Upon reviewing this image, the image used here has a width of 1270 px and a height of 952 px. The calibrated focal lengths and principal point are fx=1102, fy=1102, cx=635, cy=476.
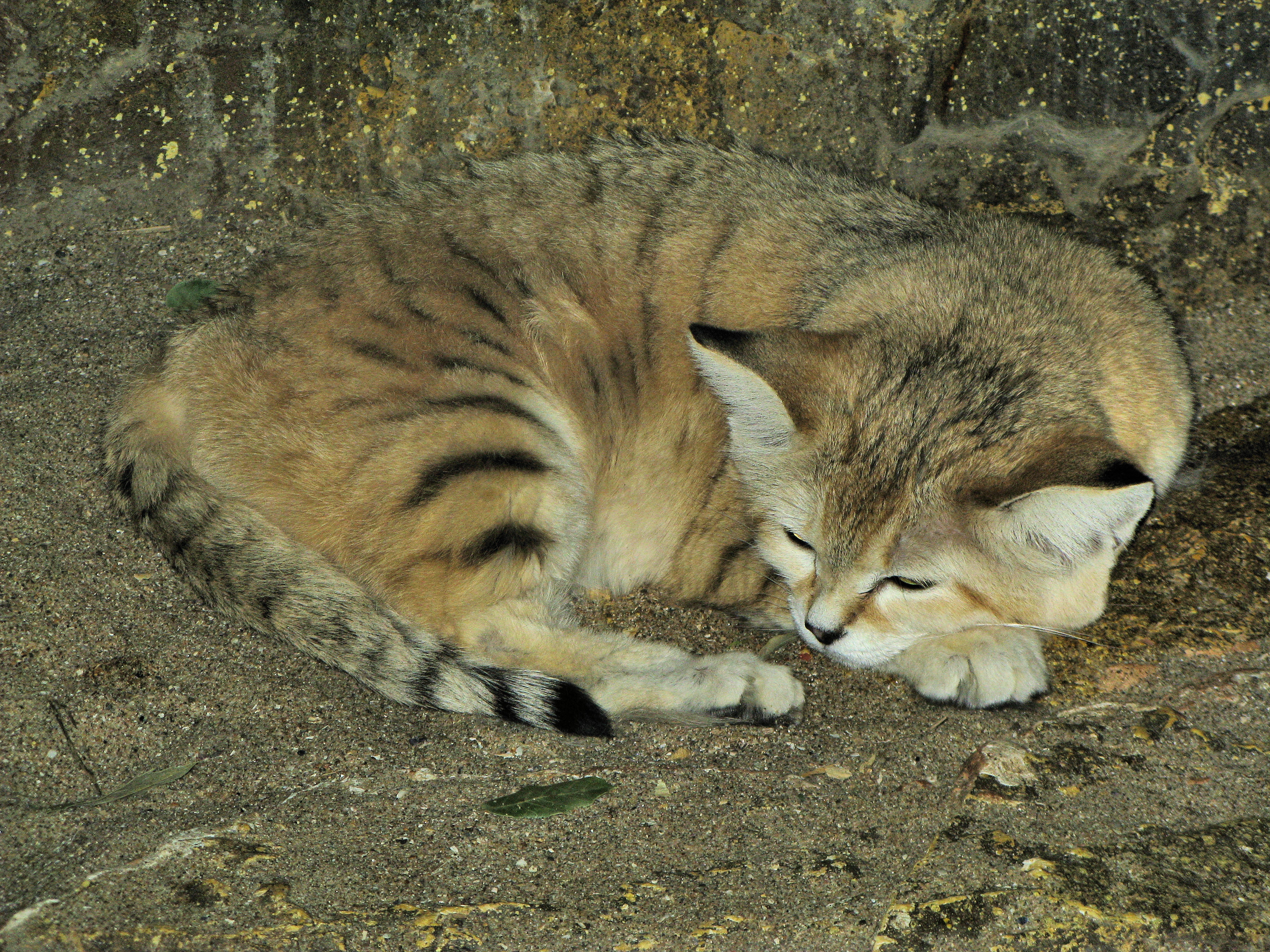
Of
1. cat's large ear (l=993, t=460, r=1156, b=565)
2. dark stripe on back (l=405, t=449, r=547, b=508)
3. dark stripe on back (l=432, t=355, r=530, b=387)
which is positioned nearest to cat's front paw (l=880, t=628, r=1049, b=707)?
cat's large ear (l=993, t=460, r=1156, b=565)

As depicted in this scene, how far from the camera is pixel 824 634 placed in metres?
2.71

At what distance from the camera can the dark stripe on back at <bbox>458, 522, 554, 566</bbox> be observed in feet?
9.56

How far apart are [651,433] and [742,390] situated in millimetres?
677

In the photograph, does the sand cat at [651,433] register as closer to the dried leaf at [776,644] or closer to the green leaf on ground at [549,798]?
the dried leaf at [776,644]

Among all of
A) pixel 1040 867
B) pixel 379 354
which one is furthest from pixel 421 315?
pixel 1040 867

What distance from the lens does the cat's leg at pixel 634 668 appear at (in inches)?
112

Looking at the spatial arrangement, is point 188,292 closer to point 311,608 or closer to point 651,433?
point 311,608

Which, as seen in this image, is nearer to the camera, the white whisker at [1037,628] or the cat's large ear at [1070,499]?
the cat's large ear at [1070,499]

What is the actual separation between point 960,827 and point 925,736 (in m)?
0.39

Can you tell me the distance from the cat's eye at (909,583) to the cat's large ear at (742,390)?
41 centimetres

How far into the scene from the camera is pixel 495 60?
405 centimetres

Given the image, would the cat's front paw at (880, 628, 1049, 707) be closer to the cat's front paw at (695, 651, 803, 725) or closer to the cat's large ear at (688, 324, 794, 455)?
the cat's front paw at (695, 651, 803, 725)

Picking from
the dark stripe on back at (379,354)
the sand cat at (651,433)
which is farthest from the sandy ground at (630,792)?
the dark stripe on back at (379,354)

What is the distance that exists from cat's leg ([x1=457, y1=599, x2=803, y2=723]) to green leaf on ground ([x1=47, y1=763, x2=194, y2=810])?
2.50 ft
